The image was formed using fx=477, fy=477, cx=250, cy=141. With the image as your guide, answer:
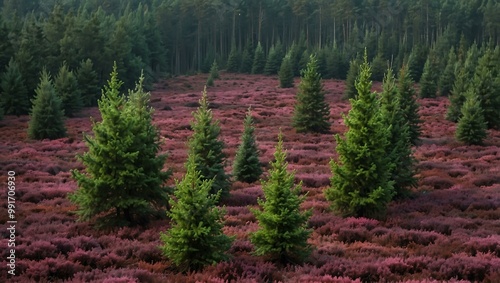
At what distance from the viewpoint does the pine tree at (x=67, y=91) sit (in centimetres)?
4741

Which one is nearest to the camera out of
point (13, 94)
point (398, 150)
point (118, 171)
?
point (118, 171)

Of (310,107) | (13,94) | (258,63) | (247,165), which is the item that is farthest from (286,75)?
(247,165)

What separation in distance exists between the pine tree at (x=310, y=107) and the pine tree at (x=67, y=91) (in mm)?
22968

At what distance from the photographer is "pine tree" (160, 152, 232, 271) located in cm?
1120

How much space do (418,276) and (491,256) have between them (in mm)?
2730

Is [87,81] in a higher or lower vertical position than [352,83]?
higher

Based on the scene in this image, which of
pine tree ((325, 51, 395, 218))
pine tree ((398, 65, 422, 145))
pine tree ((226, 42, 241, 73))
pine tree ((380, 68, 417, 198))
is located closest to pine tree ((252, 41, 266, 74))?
pine tree ((226, 42, 241, 73))

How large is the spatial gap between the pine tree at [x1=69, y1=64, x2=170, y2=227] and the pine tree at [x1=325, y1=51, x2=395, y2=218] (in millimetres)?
6195

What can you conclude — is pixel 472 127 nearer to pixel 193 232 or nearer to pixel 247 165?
pixel 247 165

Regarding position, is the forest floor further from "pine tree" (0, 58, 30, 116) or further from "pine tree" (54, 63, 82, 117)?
"pine tree" (54, 63, 82, 117)

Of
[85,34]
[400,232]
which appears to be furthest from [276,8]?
[400,232]

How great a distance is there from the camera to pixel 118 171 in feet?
46.9

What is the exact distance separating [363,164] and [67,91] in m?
38.8

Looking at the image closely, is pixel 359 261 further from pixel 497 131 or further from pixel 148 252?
pixel 497 131
